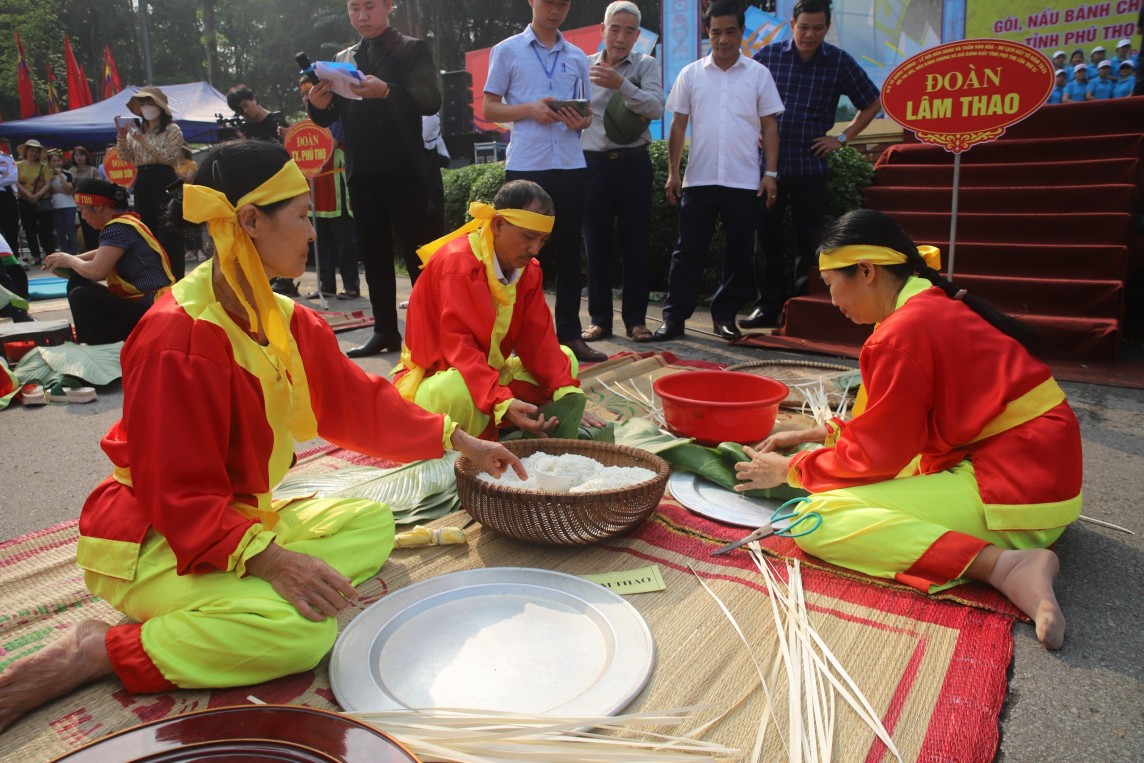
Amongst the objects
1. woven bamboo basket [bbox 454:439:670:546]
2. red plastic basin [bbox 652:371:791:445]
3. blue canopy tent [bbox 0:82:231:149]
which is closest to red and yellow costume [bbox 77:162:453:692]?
woven bamboo basket [bbox 454:439:670:546]

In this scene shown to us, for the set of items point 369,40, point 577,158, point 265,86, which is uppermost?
point 265,86

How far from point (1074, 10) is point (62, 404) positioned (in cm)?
884

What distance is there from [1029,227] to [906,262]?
12.9 feet

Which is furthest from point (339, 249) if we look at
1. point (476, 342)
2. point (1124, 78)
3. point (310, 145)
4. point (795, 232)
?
point (1124, 78)

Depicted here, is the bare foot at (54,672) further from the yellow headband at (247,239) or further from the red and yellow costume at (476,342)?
the red and yellow costume at (476,342)

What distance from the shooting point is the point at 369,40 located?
4566 mm

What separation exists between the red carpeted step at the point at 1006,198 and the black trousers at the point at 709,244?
180cm

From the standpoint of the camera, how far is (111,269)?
14.6ft

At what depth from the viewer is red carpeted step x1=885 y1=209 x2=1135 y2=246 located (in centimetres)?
498

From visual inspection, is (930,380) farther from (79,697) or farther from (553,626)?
(79,697)

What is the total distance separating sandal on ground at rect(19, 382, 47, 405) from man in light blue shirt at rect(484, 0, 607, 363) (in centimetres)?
283

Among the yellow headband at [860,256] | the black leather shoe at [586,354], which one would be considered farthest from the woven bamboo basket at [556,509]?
the black leather shoe at [586,354]

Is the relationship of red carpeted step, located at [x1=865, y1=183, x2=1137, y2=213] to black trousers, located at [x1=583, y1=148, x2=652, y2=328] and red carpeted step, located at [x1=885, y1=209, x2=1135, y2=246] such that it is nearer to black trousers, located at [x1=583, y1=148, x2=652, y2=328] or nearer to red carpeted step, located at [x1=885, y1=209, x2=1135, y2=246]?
red carpeted step, located at [x1=885, y1=209, x2=1135, y2=246]

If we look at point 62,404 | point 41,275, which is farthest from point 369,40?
point 41,275
